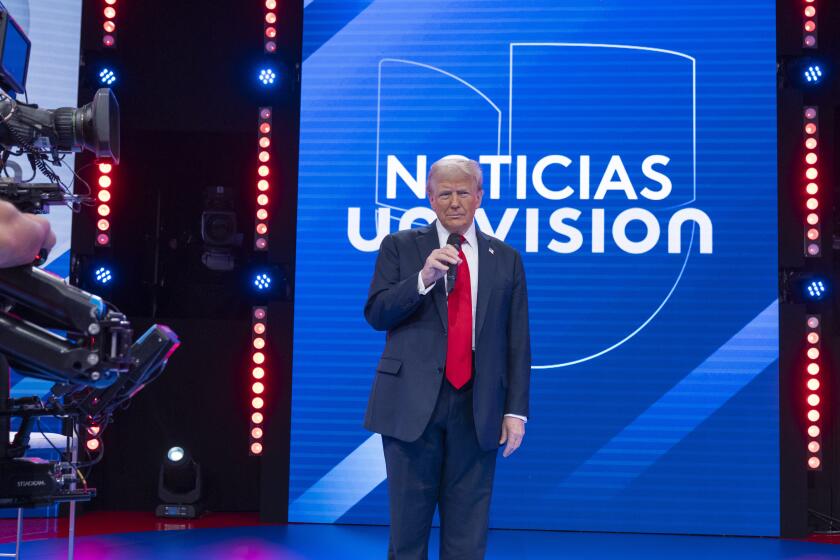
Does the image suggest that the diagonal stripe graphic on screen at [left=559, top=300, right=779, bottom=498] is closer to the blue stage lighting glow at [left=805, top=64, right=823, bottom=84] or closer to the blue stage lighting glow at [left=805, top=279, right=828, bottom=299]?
the blue stage lighting glow at [left=805, top=279, right=828, bottom=299]

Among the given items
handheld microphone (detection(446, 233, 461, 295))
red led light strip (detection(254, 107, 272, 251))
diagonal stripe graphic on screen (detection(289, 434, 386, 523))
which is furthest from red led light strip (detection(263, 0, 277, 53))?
handheld microphone (detection(446, 233, 461, 295))

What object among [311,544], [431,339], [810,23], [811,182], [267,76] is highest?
[810,23]

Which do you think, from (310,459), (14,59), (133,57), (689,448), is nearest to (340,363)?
(310,459)

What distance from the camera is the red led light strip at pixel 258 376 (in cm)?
546

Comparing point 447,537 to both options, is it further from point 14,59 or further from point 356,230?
point 356,230

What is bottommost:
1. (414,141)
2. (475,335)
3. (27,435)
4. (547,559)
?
(547,559)

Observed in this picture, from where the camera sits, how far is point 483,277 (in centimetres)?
304

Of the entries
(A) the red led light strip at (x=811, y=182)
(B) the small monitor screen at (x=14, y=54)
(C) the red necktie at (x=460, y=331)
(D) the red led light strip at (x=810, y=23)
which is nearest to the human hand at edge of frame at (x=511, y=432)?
(C) the red necktie at (x=460, y=331)

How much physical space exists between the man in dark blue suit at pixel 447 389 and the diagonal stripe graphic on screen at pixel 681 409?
2.44 meters

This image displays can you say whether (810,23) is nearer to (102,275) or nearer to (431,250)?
(431,250)

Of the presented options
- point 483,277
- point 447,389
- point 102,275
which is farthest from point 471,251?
point 102,275

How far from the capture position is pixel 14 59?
2.76 m

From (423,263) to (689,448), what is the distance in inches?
111

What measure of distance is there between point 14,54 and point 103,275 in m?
3.09
